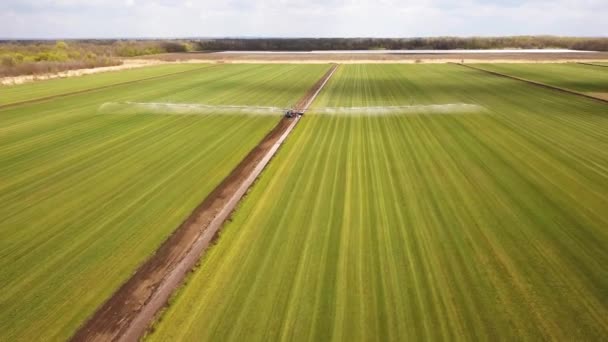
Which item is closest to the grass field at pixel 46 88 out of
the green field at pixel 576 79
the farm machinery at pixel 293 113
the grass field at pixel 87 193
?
the grass field at pixel 87 193

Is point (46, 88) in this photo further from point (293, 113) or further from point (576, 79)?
point (576, 79)

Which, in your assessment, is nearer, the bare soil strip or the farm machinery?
the bare soil strip

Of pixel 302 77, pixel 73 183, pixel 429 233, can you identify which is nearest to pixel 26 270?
pixel 73 183

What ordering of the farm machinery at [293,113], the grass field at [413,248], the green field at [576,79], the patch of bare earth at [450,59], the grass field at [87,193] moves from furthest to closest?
the patch of bare earth at [450,59] → the green field at [576,79] → the farm machinery at [293,113] → the grass field at [87,193] → the grass field at [413,248]

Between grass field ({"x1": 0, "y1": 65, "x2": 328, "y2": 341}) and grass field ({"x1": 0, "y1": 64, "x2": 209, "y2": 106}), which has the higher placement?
grass field ({"x1": 0, "y1": 64, "x2": 209, "y2": 106})

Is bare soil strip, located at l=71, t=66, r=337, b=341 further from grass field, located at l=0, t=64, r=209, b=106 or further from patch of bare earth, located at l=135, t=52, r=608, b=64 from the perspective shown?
patch of bare earth, located at l=135, t=52, r=608, b=64

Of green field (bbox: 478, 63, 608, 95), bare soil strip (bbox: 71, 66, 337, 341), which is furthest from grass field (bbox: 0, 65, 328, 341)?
green field (bbox: 478, 63, 608, 95)

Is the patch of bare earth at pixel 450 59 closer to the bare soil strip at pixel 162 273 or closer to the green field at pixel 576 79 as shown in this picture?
the green field at pixel 576 79

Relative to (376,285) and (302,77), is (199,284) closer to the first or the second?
(376,285)
